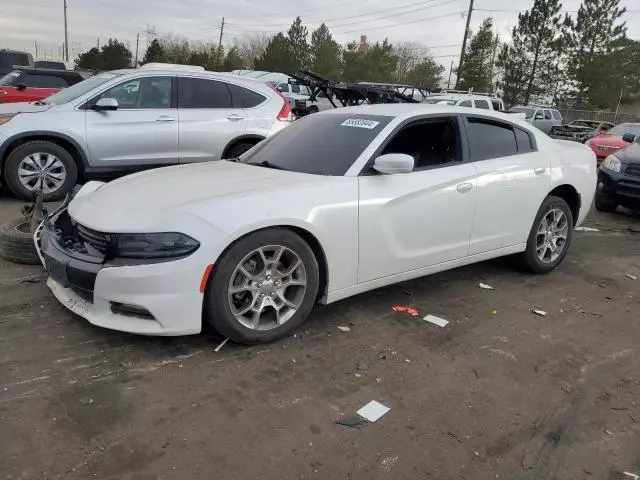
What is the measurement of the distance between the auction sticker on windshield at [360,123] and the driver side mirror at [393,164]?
47cm

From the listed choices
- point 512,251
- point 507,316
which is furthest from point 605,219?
point 507,316

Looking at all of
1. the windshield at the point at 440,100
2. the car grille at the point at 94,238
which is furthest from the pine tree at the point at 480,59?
the car grille at the point at 94,238

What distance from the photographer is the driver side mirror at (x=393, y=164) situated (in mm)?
3771

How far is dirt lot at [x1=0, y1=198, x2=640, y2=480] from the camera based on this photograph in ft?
8.27

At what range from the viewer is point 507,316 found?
429 centimetres

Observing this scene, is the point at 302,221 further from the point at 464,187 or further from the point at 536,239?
the point at 536,239

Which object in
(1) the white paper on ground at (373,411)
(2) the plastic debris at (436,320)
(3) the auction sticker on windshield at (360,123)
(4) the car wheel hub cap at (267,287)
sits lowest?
(1) the white paper on ground at (373,411)

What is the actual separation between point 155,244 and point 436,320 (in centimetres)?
210

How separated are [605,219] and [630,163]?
0.88 metres

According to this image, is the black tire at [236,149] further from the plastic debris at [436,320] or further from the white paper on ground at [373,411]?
the white paper on ground at [373,411]

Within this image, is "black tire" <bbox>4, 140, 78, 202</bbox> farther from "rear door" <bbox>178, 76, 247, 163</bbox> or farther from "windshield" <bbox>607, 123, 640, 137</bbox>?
"windshield" <bbox>607, 123, 640, 137</bbox>

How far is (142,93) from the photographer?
7.17m

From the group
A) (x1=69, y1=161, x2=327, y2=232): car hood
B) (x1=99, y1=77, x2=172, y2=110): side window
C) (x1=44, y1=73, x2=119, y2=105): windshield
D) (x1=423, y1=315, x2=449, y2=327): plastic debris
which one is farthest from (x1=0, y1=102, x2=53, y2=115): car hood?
(x1=423, y1=315, x2=449, y2=327): plastic debris

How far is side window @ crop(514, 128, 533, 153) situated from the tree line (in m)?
37.2
